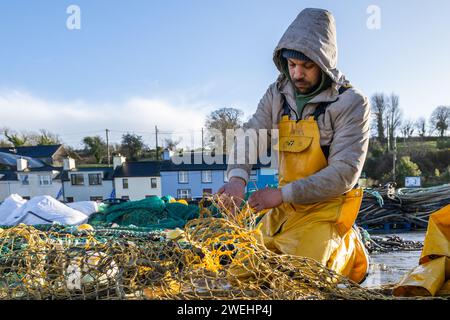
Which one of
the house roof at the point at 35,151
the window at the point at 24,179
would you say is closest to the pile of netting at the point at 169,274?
the window at the point at 24,179

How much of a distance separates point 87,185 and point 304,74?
3754cm

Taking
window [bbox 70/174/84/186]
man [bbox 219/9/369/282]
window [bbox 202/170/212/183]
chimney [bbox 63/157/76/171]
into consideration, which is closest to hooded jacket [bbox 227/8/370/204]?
man [bbox 219/9/369/282]

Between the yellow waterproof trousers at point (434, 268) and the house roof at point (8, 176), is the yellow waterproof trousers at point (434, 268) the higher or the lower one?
the higher one

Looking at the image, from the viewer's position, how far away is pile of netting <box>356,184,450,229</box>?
16.8 feet

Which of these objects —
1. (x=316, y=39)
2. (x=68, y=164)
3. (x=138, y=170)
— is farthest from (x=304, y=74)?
(x=68, y=164)

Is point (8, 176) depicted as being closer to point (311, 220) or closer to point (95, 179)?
point (95, 179)

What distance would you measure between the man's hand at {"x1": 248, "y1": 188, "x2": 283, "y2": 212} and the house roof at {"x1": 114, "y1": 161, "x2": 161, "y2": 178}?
33.9 meters

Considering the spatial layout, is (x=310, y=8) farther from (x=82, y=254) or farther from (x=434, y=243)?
(x=82, y=254)

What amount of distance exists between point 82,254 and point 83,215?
6.30 m

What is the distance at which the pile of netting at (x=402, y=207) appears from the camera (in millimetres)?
5117

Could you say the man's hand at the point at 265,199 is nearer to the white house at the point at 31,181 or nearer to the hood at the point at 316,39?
the hood at the point at 316,39

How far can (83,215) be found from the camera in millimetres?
7211

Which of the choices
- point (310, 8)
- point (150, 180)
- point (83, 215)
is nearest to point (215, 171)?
point (150, 180)
